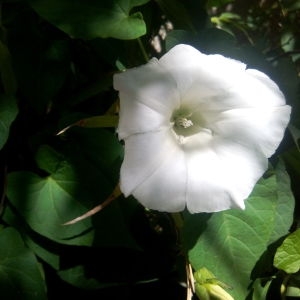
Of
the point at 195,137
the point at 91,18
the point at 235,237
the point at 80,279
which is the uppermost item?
the point at 91,18

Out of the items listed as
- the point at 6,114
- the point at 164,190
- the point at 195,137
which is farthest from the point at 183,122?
the point at 6,114

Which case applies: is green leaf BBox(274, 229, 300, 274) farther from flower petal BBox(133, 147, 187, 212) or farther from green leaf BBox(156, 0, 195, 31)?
green leaf BBox(156, 0, 195, 31)

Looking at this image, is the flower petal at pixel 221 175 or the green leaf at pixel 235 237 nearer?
the flower petal at pixel 221 175

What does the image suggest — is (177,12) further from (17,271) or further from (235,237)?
(17,271)

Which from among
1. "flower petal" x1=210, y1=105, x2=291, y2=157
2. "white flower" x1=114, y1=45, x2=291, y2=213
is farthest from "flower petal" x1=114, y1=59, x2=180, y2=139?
"flower petal" x1=210, y1=105, x2=291, y2=157

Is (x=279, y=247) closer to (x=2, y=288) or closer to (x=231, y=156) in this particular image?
(x=231, y=156)

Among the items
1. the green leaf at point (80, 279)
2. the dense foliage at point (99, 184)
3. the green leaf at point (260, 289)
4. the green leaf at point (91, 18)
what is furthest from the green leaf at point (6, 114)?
the green leaf at point (260, 289)

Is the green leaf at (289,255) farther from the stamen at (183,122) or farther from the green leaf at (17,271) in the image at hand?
the green leaf at (17,271)
